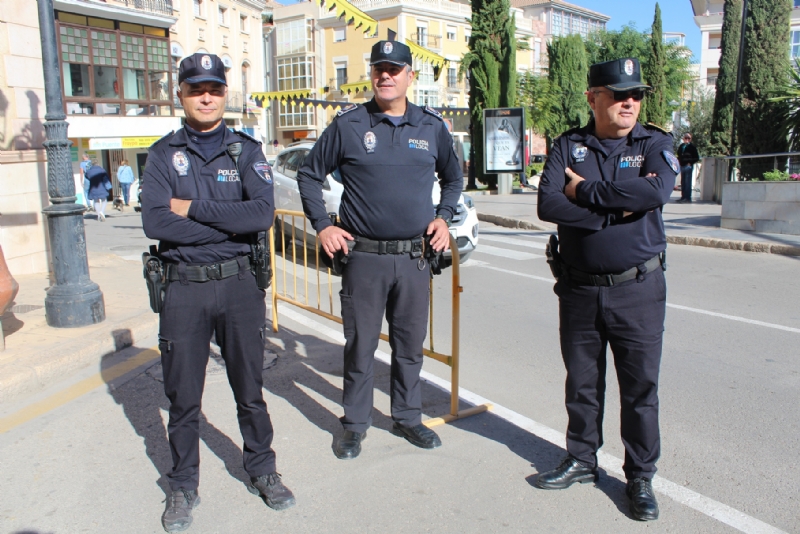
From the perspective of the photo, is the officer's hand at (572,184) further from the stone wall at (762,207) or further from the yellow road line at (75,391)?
the stone wall at (762,207)

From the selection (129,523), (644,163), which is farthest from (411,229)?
(129,523)

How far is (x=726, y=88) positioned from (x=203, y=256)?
21.4 metres

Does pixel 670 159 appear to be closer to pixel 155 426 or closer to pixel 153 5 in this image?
pixel 155 426

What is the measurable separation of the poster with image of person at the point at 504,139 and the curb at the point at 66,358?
39.8 feet

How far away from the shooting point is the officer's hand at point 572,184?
316cm

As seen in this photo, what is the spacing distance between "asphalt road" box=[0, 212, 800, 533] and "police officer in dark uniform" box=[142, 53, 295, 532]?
34cm

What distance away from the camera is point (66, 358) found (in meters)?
5.25

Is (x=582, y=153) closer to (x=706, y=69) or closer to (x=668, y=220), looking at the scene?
(x=668, y=220)

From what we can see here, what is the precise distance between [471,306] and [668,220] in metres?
8.80

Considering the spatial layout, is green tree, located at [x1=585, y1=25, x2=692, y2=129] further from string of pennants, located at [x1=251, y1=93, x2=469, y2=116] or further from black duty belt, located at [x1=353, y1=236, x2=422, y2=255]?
black duty belt, located at [x1=353, y1=236, x2=422, y2=255]

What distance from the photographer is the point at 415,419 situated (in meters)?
4.00

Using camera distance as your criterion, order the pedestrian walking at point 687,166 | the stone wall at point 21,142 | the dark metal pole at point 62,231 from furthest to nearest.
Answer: the pedestrian walking at point 687,166
the stone wall at point 21,142
the dark metal pole at point 62,231

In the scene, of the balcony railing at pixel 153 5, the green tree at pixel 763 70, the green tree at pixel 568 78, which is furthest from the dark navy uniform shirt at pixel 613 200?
the green tree at pixel 568 78

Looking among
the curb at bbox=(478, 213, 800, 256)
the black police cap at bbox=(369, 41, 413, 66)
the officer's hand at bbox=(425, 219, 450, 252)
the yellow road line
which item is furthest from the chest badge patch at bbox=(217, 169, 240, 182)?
the curb at bbox=(478, 213, 800, 256)
